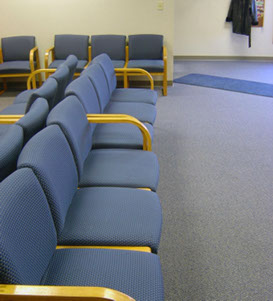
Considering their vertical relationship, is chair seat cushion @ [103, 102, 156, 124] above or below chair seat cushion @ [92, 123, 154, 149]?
above

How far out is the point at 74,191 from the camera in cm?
164

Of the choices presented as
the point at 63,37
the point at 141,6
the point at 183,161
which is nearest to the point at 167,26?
the point at 141,6

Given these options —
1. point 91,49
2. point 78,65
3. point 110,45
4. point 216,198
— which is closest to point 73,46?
point 91,49

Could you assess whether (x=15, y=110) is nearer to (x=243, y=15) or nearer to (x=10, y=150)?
(x=10, y=150)

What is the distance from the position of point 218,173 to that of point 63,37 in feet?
11.0

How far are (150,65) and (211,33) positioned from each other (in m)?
2.91

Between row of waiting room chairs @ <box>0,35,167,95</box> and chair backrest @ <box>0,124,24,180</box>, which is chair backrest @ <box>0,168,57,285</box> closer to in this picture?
chair backrest @ <box>0,124,24,180</box>

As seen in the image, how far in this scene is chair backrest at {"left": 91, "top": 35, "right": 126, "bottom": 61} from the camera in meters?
4.89

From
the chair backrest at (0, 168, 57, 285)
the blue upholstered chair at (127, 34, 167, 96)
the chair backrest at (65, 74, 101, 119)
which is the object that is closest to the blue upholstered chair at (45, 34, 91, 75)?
the blue upholstered chair at (127, 34, 167, 96)

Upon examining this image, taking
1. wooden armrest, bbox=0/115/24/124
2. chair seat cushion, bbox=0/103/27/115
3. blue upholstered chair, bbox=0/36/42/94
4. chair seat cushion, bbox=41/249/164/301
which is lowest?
chair seat cushion, bbox=41/249/164/301

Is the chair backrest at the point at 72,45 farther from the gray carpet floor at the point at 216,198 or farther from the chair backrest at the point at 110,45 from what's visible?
the gray carpet floor at the point at 216,198

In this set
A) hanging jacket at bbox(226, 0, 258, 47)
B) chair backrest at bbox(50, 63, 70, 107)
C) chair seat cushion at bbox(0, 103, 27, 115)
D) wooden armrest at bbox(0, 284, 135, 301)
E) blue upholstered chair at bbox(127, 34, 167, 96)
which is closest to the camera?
wooden armrest at bbox(0, 284, 135, 301)

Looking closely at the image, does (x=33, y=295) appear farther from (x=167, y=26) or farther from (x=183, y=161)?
(x=167, y=26)

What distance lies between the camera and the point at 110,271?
124cm
